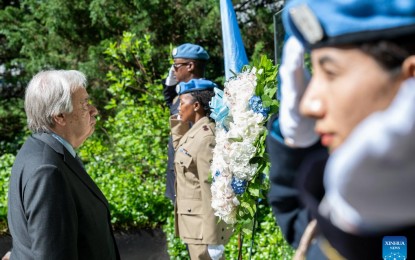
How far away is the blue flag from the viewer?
14.4 ft

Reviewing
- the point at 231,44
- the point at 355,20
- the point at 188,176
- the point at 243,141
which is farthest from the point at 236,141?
the point at 355,20

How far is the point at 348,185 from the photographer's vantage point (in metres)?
0.72

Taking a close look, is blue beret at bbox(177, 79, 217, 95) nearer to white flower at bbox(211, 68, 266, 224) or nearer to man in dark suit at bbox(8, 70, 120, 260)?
white flower at bbox(211, 68, 266, 224)

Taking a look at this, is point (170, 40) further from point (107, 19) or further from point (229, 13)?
point (229, 13)

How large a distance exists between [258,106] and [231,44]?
1578 millimetres

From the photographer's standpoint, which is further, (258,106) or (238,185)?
(238,185)

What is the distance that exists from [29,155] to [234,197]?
123cm

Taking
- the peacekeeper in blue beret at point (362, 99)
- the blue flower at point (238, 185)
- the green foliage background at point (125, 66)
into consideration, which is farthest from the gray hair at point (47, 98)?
the green foliage background at point (125, 66)

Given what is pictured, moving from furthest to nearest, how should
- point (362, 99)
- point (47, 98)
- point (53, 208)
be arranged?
1. point (47, 98)
2. point (53, 208)
3. point (362, 99)

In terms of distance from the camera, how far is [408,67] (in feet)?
2.43

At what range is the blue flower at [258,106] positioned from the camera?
3.00 metres

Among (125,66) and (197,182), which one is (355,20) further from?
(125,66)

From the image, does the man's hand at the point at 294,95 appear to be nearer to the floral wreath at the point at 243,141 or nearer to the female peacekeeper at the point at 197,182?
the floral wreath at the point at 243,141

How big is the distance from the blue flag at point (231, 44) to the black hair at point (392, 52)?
3552 mm
